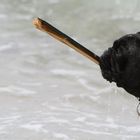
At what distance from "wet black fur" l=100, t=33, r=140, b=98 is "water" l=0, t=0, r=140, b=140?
294cm

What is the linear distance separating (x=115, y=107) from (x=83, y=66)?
1969mm

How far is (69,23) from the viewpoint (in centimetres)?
1294

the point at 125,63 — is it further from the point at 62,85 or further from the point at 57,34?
the point at 62,85

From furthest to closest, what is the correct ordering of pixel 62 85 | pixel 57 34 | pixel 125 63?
pixel 62 85 → pixel 125 63 → pixel 57 34

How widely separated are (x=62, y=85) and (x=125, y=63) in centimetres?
508

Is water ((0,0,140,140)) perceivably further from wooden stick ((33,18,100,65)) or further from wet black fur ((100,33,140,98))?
wooden stick ((33,18,100,65))

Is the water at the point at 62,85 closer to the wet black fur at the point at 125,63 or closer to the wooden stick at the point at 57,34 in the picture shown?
the wet black fur at the point at 125,63

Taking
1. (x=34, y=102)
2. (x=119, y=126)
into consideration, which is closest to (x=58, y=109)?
(x=34, y=102)

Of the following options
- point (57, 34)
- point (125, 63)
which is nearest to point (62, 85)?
point (125, 63)

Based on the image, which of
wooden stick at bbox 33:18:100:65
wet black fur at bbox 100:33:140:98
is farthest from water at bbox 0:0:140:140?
wooden stick at bbox 33:18:100:65

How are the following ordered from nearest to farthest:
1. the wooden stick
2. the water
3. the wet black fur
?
the wooden stick < the wet black fur < the water

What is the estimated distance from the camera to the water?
6.53 m

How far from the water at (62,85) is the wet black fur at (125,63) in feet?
9.65

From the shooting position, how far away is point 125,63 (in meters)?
3.24
